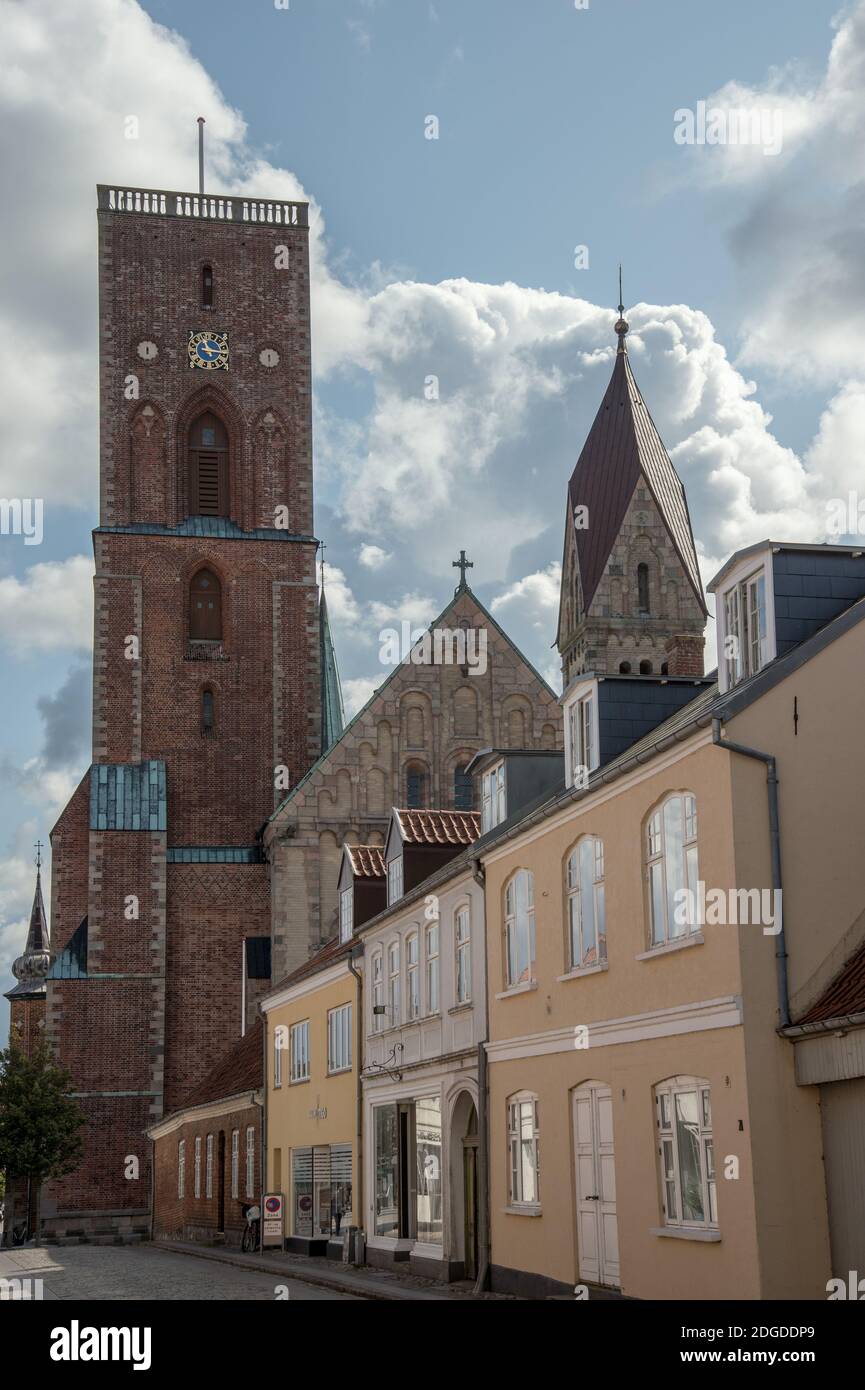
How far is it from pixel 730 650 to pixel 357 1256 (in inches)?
578

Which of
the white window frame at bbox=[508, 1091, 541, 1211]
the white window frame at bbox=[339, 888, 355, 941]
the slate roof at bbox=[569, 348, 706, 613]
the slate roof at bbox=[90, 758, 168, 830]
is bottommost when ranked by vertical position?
the white window frame at bbox=[508, 1091, 541, 1211]

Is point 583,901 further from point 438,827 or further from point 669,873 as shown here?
point 438,827

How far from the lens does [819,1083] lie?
662 inches

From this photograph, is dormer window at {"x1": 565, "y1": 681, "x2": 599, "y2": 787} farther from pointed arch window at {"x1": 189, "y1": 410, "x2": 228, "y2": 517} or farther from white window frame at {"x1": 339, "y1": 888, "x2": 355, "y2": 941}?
pointed arch window at {"x1": 189, "y1": 410, "x2": 228, "y2": 517}

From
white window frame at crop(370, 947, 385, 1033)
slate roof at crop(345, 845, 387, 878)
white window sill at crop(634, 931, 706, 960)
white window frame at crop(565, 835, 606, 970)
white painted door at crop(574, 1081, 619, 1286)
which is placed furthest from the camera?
slate roof at crop(345, 845, 387, 878)

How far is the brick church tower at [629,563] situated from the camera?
5616 centimetres

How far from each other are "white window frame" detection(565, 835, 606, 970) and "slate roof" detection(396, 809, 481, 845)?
9002 mm

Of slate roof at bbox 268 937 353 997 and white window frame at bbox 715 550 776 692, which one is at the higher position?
white window frame at bbox 715 550 776 692

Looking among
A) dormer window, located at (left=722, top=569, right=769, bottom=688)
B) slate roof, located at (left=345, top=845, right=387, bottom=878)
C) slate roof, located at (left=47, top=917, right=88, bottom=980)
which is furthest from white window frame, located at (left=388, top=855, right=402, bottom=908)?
slate roof, located at (left=47, top=917, right=88, bottom=980)

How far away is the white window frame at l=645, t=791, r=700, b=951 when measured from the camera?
60.8 feet

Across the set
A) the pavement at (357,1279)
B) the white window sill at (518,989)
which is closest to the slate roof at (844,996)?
the pavement at (357,1279)

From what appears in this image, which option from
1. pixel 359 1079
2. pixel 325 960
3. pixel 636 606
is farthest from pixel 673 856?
pixel 636 606

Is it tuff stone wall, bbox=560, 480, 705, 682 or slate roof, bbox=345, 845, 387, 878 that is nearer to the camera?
slate roof, bbox=345, 845, 387, 878

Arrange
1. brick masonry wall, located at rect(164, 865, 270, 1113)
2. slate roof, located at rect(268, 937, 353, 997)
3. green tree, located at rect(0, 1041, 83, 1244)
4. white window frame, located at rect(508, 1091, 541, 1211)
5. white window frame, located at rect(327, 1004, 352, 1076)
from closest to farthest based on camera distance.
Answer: white window frame, located at rect(508, 1091, 541, 1211) < white window frame, located at rect(327, 1004, 352, 1076) < slate roof, located at rect(268, 937, 353, 997) < green tree, located at rect(0, 1041, 83, 1244) < brick masonry wall, located at rect(164, 865, 270, 1113)
